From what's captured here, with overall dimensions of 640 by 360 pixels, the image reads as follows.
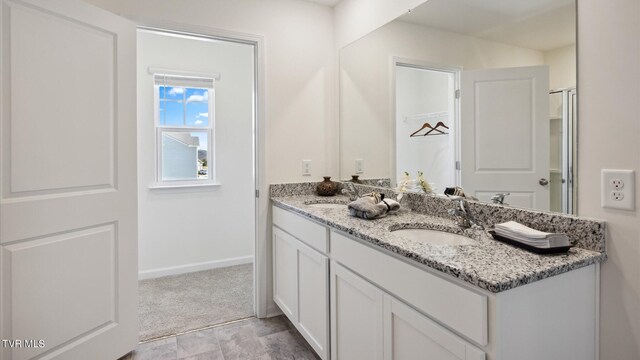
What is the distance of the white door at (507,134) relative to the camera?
51.6 inches

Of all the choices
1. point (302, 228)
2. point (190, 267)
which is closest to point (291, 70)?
point (302, 228)

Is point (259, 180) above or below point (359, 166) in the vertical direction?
below

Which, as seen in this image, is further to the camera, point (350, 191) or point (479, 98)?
point (350, 191)

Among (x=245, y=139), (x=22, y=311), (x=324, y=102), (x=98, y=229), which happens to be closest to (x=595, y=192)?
(x=324, y=102)

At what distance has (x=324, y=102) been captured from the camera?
2670mm

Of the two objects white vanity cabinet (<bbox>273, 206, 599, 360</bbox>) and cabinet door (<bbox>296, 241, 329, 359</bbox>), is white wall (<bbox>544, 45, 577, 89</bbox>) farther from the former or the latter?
cabinet door (<bbox>296, 241, 329, 359</bbox>)

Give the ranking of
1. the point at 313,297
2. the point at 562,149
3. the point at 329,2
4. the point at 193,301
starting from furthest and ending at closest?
the point at 193,301, the point at 329,2, the point at 313,297, the point at 562,149

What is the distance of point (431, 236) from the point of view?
1.52 meters

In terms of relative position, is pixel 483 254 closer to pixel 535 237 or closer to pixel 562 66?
pixel 535 237

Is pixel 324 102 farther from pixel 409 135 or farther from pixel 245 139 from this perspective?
pixel 245 139

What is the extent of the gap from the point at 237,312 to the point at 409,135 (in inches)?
70.4

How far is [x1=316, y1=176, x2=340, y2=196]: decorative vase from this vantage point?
2.49 meters

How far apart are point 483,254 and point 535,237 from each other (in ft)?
0.58

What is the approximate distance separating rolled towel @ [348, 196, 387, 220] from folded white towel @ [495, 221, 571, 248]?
60 cm
